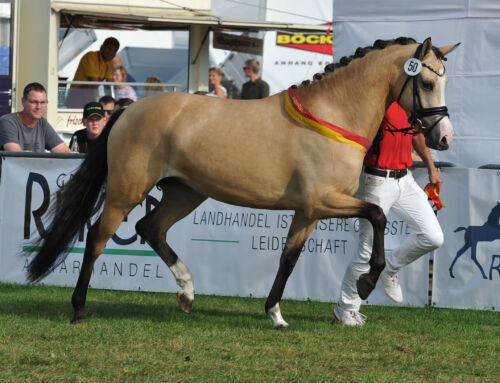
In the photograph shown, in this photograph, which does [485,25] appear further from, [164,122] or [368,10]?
[164,122]

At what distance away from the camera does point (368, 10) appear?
12.5 metres

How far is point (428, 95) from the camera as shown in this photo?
824 centimetres

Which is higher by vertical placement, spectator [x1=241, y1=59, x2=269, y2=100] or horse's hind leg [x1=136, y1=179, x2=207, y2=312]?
spectator [x1=241, y1=59, x2=269, y2=100]

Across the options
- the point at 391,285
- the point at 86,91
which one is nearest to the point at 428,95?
the point at 391,285

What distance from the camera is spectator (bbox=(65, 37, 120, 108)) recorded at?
18.2 meters

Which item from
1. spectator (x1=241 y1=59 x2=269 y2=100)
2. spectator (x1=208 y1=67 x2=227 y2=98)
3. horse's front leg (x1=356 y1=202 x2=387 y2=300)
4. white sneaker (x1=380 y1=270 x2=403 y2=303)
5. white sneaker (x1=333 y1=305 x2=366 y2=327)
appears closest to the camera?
horse's front leg (x1=356 y1=202 x2=387 y2=300)

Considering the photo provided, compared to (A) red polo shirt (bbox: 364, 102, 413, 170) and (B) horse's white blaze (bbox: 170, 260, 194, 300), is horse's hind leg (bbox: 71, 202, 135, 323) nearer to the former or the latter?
(B) horse's white blaze (bbox: 170, 260, 194, 300)

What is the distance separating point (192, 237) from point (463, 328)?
2.96 metres

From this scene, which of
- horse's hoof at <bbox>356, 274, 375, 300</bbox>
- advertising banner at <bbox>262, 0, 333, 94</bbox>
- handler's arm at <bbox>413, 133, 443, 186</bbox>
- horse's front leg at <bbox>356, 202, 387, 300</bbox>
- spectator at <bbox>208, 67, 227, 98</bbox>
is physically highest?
advertising banner at <bbox>262, 0, 333, 94</bbox>

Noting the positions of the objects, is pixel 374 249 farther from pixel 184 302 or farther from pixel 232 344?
pixel 184 302

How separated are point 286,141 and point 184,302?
5.66ft

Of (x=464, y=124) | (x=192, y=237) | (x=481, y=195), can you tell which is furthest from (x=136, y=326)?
(x=464, y=124)

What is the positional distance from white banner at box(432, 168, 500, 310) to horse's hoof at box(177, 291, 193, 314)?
2.35 metres

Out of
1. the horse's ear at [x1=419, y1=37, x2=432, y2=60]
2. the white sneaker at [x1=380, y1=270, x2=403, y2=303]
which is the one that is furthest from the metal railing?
the horse's ear at [x1=419, y1=37, x2=432, y2=60]
